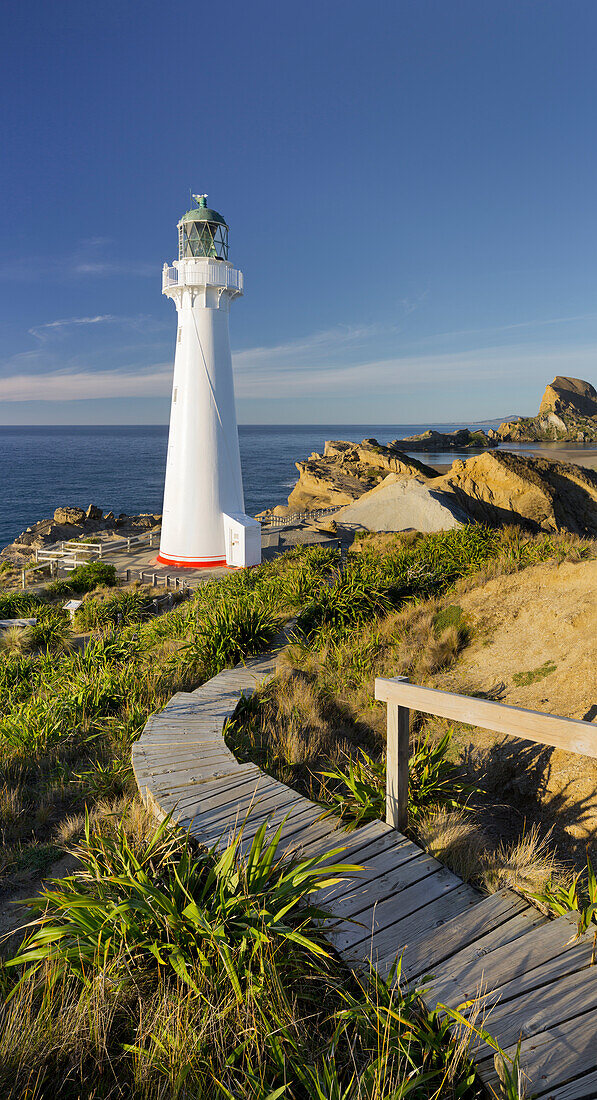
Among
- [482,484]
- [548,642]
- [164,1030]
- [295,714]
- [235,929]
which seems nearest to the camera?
[164,1030]

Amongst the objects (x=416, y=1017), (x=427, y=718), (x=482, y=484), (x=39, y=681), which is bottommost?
(x=39, y=681)

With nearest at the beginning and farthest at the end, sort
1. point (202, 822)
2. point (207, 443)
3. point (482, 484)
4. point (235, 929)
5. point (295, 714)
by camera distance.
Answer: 1. point (235, 929)
2. point (202, 822)
3. point (295, 714)
4. point (482, 484)
5. point (207, 443)

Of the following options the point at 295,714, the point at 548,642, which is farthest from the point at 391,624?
the point at 295,714

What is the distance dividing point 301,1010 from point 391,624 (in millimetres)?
6360

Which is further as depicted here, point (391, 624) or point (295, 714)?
point (391, 624)

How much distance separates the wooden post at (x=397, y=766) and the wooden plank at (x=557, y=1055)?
5.16 feet

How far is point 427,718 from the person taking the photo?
6.38m

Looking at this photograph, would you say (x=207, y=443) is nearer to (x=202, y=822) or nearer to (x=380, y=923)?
(x=202, y=822)

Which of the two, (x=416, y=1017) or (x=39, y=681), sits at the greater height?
(x=416, y=1017)

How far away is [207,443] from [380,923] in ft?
57.1

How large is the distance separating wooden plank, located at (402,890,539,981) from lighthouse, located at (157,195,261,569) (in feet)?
53.3

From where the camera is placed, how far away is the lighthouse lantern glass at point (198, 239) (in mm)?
18875

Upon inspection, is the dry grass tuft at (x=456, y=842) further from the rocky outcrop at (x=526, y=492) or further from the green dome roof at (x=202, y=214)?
the green dome roof at (x=202, y=214)

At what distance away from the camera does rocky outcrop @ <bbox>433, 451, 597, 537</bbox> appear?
16.5 m
